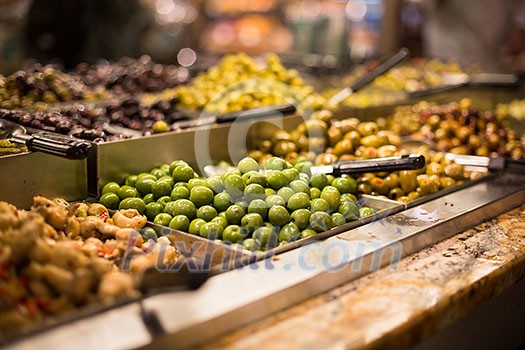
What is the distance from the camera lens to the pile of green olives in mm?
2248

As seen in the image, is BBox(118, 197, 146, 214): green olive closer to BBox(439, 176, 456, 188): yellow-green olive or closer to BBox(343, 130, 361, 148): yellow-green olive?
BBox(343, 130, 361, 148): yellow-green olive

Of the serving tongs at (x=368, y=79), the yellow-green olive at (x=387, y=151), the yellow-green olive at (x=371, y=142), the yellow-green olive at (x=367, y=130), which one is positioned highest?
the serving tongs at (x=368, y=79)

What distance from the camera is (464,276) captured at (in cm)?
211

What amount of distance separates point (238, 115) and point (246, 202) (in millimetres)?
1040

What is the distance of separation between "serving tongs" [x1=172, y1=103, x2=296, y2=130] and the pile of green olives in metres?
0.56

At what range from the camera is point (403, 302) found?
1894 mm

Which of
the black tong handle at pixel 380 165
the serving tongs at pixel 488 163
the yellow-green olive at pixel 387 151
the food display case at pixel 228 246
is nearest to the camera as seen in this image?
the food display case at pixel 228 246

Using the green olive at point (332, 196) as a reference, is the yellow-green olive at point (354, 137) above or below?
above

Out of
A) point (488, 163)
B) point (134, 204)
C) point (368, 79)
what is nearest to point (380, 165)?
point (488, 163)

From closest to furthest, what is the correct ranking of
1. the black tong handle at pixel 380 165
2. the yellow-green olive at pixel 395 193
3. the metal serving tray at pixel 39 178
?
the metal serving tray at pixel 39 178 < the black tong handle at pixel 380 165 < the yellow-green olive at pixel 395 193

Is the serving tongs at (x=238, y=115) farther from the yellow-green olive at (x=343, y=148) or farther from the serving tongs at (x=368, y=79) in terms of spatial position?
the serving tongs at (x=368, y=79)

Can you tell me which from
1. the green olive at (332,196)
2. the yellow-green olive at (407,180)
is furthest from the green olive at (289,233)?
the yellow-green olive at (407,180)

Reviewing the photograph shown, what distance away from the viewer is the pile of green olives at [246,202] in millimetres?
2248

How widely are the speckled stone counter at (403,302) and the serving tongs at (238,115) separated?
129 centimetres
